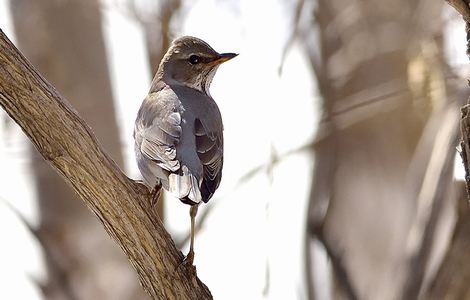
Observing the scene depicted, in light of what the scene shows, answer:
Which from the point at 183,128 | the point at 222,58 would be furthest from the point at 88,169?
the point at 222,58

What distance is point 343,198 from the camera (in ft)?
31.4

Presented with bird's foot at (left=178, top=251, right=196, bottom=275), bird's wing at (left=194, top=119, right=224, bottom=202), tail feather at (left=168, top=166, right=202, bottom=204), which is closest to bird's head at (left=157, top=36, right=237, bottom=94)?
bird's wing at (left=194, top=119, right=224, bottom=202)

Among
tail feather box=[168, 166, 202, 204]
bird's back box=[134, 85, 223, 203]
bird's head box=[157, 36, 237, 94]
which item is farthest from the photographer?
bird's head box=[157, 36, 237, 94]

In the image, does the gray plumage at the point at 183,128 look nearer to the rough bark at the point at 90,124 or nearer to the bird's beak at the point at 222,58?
the bird's beak at the point at 222,58

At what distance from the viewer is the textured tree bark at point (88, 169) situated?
16.1 feet

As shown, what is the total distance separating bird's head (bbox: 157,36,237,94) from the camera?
23.4ft

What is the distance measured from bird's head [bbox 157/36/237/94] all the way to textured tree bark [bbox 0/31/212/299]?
215cm

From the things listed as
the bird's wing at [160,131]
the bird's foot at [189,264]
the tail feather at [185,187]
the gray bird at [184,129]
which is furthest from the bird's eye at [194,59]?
the bird's foot at [189,264]

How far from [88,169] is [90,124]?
4.73 meters

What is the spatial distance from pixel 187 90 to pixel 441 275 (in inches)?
73.2

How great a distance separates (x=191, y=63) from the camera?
7.16 metres

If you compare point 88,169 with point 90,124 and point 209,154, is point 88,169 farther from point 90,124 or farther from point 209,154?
point 90,124

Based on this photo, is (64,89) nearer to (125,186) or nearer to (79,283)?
(79,283)

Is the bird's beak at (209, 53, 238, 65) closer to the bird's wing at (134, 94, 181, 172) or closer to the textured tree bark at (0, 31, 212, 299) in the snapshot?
the bird's wing at (134, 94, 181, 172)
